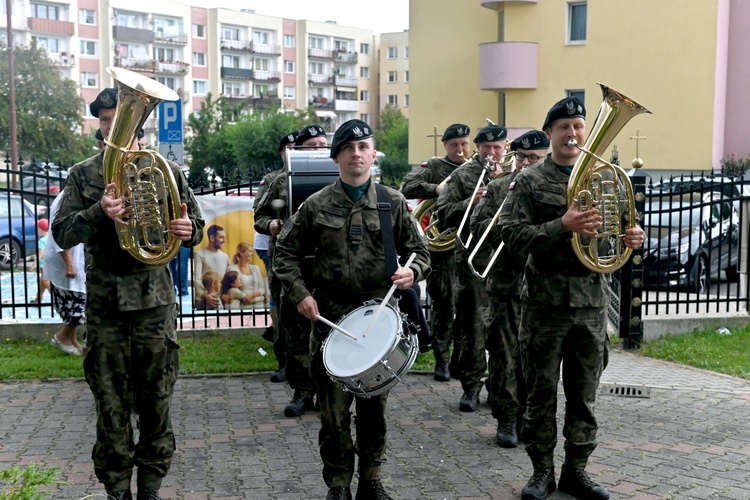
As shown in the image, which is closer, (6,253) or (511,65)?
(6,253)

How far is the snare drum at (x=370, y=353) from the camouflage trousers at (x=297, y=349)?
2436mm

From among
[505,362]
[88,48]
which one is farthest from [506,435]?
[88,48]

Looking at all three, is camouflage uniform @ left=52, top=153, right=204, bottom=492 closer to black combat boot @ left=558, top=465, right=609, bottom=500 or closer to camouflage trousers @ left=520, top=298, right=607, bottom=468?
camouflage trousers @ left=520, top=298, right=607, bottom=468

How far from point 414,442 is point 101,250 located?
2663 millimetres

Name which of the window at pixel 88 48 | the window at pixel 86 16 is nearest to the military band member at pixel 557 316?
the window at pixel 88 48

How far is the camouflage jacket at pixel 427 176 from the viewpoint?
8.48 meters

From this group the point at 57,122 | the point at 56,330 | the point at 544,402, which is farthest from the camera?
the point at 57,122

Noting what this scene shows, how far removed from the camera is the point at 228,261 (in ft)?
34.8

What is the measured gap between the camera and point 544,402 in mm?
5520

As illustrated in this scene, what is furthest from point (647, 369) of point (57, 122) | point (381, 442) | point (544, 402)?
point (57, 122)

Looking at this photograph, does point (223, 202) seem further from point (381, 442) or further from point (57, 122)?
point (57, 122)

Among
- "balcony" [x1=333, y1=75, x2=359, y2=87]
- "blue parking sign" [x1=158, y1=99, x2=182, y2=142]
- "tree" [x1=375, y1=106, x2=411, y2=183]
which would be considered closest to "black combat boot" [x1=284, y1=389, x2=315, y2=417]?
"blue parking sign" [x1=158, y1=99, x2=182, y2=142]

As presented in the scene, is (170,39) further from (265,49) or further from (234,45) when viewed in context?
(265,49)

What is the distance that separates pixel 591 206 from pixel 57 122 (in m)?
47.2
